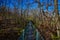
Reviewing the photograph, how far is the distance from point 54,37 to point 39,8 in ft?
1.49

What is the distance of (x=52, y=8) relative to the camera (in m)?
2.37

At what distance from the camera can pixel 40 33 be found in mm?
2381

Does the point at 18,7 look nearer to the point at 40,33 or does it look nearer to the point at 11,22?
the point at 11,22

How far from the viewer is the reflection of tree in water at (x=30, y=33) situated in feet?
7.80

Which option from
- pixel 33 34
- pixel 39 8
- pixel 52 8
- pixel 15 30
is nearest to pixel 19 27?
pixel 15 30

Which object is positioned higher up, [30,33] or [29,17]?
[29,17]

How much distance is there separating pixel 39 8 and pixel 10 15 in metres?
0.43

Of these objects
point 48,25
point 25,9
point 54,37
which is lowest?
point 54,37

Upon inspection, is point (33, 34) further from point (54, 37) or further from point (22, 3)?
point (22, 3)

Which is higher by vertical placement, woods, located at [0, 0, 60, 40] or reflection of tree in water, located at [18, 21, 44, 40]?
woods, located at [0, 0, 60, 40]

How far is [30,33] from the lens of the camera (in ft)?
7.82

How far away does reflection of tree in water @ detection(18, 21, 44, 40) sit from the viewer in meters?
2.38

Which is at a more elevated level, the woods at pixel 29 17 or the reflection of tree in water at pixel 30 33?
the woods at pixel 29 17

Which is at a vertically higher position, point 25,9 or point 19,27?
point 25,9
